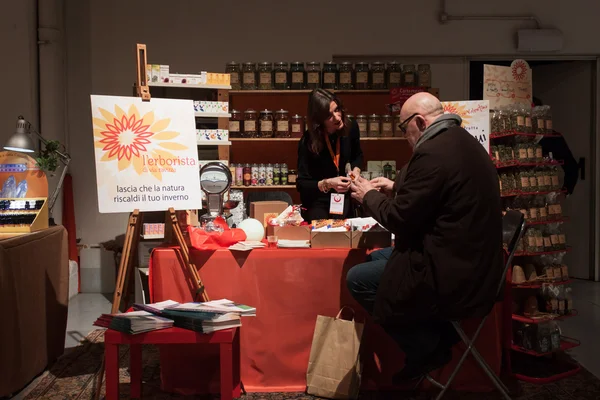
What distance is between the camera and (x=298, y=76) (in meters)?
5.97

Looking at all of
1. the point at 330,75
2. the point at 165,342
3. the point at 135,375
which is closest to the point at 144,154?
the point at 165,342

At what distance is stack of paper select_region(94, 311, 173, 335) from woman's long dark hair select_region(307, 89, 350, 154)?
5.24ft

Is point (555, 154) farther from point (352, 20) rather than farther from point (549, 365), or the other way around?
point (549, 365)

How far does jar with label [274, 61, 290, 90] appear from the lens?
5.97 m

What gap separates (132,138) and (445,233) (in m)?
1.71

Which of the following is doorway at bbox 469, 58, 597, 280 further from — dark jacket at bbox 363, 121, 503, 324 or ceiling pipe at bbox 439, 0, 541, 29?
dark jacket at bbox 363, 121, 503, 324

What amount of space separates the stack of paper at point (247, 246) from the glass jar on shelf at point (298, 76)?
306cm

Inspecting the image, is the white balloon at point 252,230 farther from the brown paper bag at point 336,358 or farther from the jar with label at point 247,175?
the jar with label at point 247,175

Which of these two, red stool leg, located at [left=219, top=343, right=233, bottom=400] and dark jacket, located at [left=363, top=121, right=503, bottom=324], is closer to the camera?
dark jacket, located at [left=363, top=121, right=503, bottom=324]

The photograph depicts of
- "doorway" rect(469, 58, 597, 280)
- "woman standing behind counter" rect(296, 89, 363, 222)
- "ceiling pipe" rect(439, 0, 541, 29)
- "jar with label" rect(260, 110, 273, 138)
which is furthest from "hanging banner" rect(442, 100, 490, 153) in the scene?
"doorway" rect(469, 58, 597, 280)

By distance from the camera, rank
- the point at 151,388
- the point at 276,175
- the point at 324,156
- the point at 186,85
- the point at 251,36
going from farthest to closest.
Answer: the point at 251,36 → the point at 276,175 → the point at 186,85 → the point at 324,156 → the point at 151,388

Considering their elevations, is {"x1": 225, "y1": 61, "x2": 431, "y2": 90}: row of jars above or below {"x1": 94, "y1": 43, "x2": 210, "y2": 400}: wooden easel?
above

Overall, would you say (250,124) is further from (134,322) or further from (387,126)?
(134,322)

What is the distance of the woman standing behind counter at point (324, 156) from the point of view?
3781 millimetres
